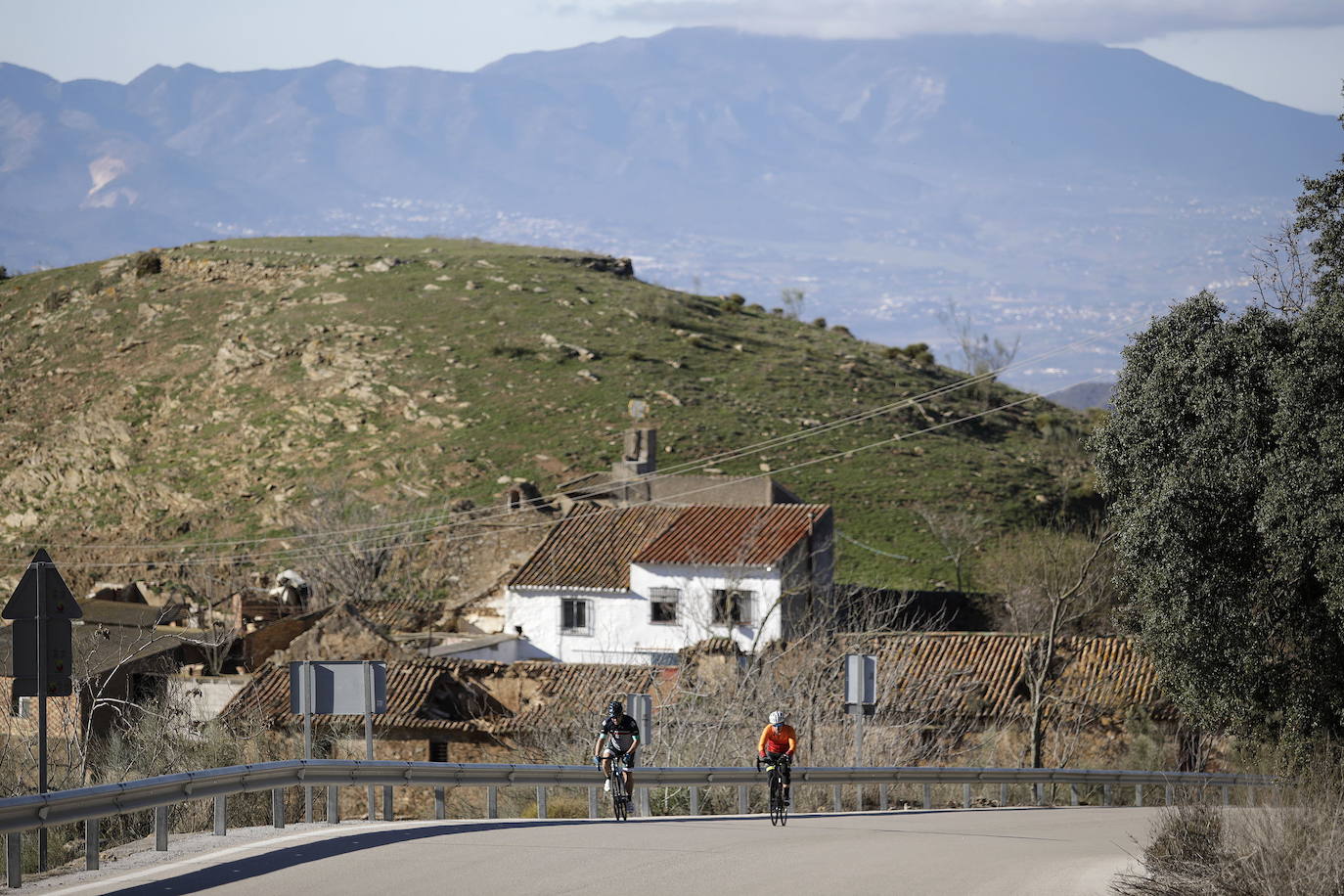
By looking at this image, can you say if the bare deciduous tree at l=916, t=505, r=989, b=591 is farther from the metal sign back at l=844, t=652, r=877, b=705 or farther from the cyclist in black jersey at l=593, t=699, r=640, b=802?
the cyclist in black jersey at l=593, t=699, r=640, b=802

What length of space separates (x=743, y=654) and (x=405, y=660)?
8322 millimetres

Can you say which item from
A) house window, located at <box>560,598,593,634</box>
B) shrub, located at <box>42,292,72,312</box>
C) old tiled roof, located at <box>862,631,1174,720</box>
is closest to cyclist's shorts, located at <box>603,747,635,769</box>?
old tiled roof, located at <box>862,631,1174,720</box>

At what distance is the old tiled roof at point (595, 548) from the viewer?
5225cm

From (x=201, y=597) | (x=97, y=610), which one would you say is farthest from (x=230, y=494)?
(x=97, y=610)

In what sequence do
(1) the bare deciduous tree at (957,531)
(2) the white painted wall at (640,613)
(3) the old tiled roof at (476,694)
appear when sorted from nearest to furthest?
(3) the old tiled roof at (476,694) → (2) the white painted wall at (640,613) → (1) the bare deciduous tree at (957,531)

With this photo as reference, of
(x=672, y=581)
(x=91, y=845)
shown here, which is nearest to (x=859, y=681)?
(x=91, y=845)

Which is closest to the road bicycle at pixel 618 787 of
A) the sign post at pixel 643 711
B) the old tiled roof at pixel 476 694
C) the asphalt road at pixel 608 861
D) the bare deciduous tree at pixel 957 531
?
the asphalt road at pixel 608 861

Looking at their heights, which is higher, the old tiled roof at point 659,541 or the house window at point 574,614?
the old tiled roof at point 659,541

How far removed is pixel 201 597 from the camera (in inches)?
2172

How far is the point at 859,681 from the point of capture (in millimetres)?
23953

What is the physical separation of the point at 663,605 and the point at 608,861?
36.7 metres

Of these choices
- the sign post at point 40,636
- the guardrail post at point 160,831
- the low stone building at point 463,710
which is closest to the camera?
the guardrail post at point 160,831

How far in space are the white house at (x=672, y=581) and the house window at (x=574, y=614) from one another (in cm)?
3

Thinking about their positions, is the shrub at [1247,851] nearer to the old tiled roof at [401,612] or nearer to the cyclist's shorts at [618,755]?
the cyclist's shorts at [618,755]
